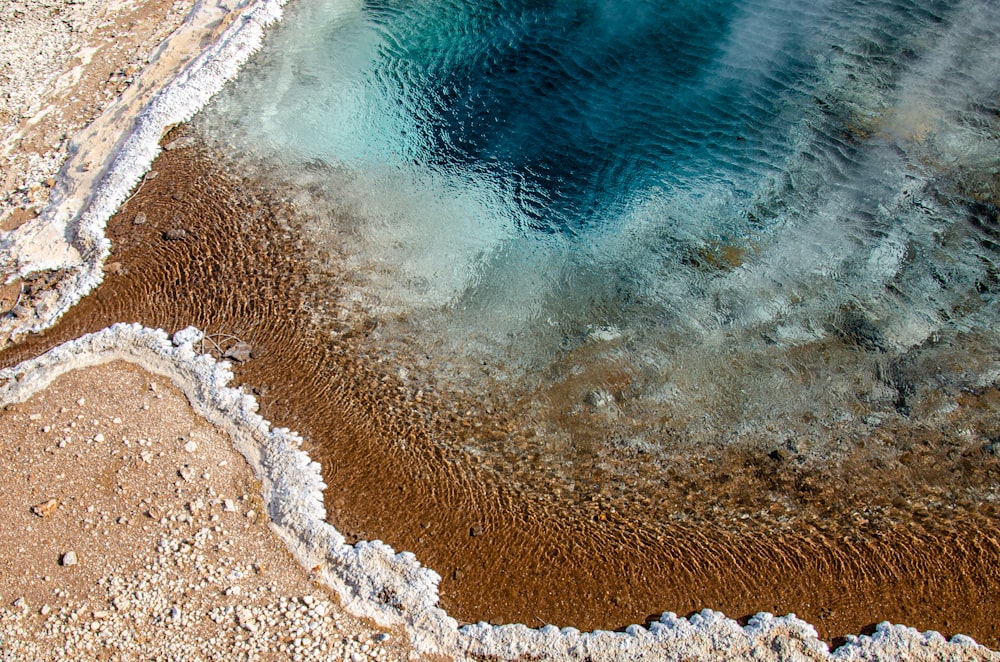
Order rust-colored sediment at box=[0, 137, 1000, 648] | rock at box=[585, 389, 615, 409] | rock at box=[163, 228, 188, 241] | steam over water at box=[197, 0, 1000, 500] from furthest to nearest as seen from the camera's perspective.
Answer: rock at box=[163, 228, 188, 241] → steam over water at box=[197, 0, 1000, 500] → rock at box=[585, 389, 615, 409] → rust-colored sediment at box=[0, 137, 1000, 648]

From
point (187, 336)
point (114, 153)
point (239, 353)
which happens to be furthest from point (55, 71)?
point (239, 353)

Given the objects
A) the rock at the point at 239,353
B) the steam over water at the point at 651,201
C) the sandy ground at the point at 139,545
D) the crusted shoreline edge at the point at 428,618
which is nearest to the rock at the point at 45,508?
the sandy ground at the point at 139,545

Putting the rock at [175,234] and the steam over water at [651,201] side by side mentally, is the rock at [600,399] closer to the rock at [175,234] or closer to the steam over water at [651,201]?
the steam over water at [651,201]

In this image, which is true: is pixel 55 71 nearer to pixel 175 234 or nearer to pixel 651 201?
pixel 175 234

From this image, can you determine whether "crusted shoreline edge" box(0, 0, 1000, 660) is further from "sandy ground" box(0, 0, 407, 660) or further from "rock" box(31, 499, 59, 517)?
"rock" box(31, 499, 59, 517)

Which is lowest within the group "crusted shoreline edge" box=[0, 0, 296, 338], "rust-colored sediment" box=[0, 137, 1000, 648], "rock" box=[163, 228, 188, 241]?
"rust-colored sediment" box=[0, 137, 1000, 648]

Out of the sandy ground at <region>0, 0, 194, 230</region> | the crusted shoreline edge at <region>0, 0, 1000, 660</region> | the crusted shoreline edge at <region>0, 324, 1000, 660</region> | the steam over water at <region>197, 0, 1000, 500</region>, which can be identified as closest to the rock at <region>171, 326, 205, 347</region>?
the crusted shoreline edge at <region>0, 0, 1000, 660</region>

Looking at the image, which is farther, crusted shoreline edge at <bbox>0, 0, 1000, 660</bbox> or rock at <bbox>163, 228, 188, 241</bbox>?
rock at <bbox>163, 228, 188, 241</bbox>
